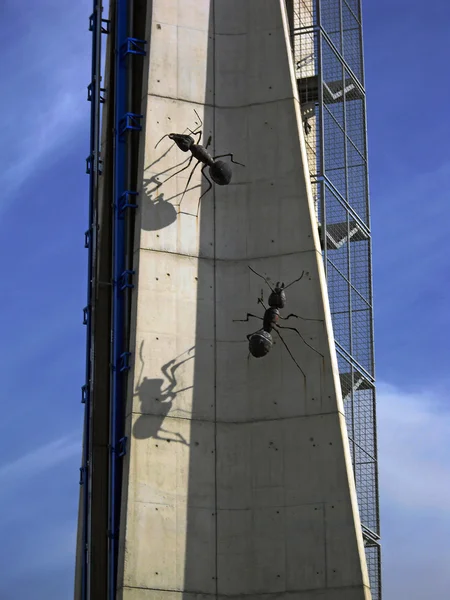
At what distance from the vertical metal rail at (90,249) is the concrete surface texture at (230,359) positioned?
6.91 feet

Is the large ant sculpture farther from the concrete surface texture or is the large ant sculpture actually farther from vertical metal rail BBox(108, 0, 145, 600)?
vertical metal rail BBox(108, 0, 145, 600)

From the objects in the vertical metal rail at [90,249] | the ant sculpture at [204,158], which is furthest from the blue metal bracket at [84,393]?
the ant sculpture at [204,158]

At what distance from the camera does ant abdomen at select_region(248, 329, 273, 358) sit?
27.7m

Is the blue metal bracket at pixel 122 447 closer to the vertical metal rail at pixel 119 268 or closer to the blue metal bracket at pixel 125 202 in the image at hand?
the vertical metal rail at pixel 119 268

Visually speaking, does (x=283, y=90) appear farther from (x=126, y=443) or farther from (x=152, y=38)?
(x=126, y=443)

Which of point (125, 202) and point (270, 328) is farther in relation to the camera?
point (125, 202)

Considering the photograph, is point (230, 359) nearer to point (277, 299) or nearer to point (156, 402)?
point (277, 299)

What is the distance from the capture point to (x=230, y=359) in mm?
28828

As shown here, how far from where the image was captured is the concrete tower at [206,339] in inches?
1061

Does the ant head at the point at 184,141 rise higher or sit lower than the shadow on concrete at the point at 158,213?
higher

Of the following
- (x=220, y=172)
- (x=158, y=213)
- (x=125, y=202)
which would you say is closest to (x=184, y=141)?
(x=220, y=172)

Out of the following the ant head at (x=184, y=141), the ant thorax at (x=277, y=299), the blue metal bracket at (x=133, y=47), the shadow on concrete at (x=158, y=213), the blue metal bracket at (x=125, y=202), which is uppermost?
the blue metal bracket at (x=133, y=47)

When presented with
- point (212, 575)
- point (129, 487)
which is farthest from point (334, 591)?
point (129, 487)

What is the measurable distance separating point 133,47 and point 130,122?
7.36 ft
